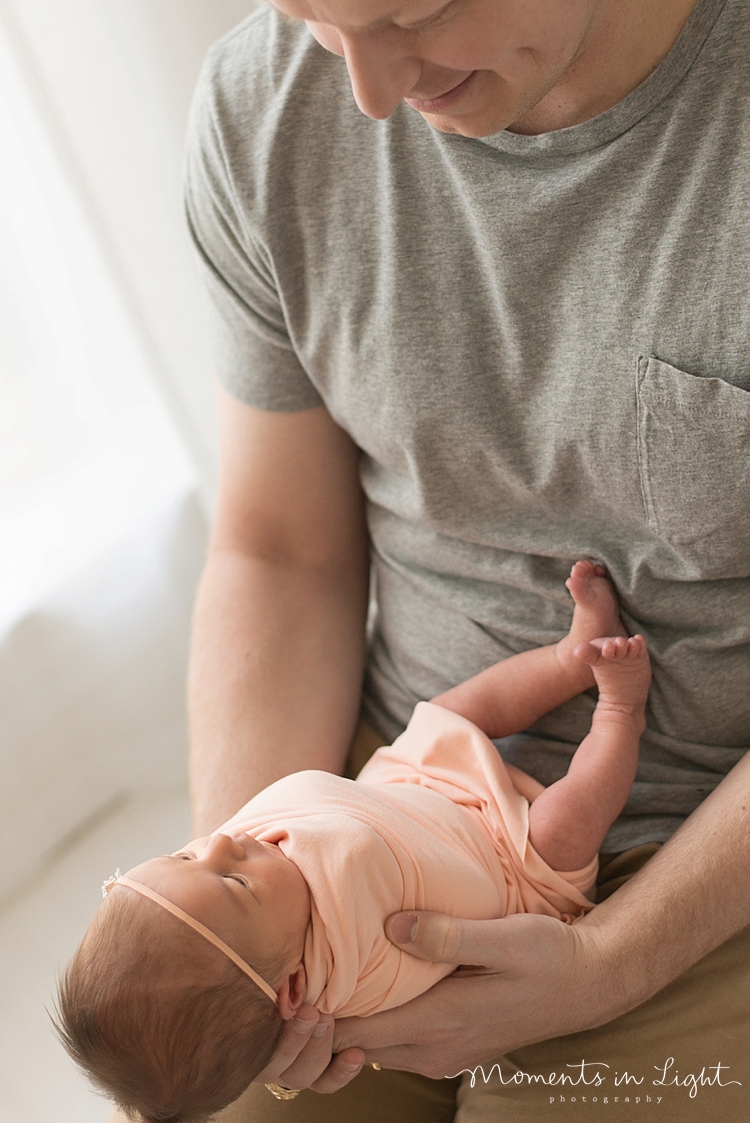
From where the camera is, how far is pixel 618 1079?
Result: 3.24 ft

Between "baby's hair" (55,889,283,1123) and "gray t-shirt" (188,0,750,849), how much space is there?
0.44 metres

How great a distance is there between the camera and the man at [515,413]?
0.88 metres

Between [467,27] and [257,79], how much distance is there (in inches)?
15.7

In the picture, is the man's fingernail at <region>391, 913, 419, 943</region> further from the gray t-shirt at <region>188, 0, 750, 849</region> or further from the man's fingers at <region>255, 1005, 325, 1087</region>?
the gray t-shirt at <region>188, 0, 750, 849</region>

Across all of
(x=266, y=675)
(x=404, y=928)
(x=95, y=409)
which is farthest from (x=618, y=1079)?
(x=95, y=409)

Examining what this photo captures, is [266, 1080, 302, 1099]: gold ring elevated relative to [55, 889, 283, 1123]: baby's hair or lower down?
lower down

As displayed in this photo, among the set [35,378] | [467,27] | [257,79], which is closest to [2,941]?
[35,378]

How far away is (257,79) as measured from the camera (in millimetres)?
1108

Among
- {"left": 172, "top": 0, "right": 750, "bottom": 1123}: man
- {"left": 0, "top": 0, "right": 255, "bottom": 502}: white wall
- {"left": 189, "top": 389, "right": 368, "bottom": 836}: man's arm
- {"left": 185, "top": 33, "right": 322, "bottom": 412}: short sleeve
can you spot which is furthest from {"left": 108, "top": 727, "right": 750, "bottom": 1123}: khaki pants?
{"left": 0, "top": 0, "right": 255, "bottom": 502}: white wall

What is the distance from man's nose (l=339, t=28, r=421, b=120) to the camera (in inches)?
30.5

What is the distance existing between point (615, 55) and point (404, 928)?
785 mm

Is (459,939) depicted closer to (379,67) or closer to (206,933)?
(206,933)

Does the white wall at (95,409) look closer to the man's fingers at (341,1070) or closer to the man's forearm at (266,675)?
the man's forearm at (266,675)

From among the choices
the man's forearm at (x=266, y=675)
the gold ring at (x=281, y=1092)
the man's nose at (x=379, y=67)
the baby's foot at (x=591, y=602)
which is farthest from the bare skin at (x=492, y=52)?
the gold ring at (x=281, y=1092)
